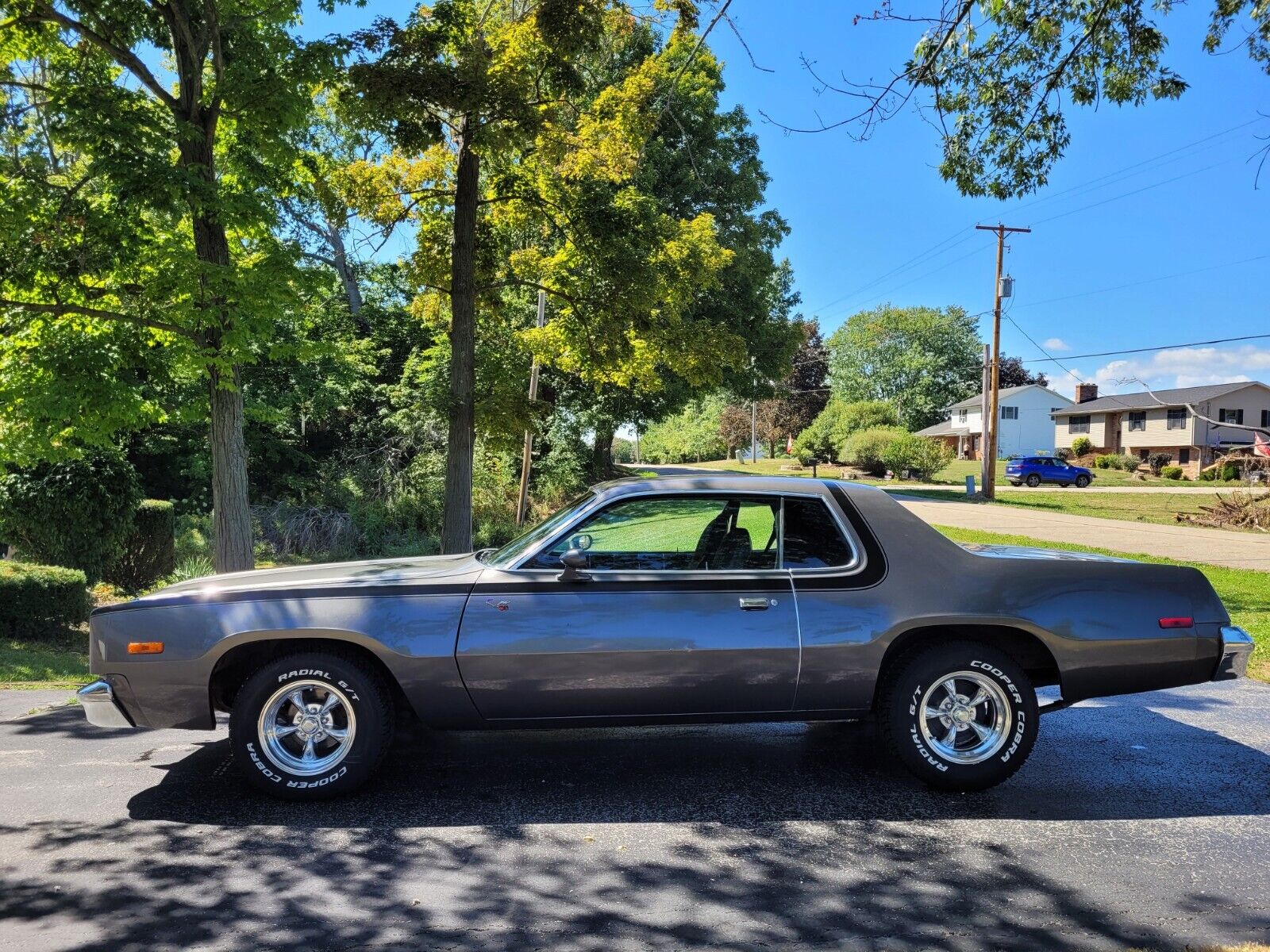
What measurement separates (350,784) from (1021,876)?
2.98 meters

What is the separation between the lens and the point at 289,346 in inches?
357

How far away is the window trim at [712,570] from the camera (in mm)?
4418

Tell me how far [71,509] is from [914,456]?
43.6m

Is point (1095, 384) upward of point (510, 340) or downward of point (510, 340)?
upward

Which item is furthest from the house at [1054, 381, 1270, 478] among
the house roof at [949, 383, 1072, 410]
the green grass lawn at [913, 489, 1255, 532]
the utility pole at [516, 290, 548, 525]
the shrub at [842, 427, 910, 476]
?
the utility pole at [516, 290, 548, 525]

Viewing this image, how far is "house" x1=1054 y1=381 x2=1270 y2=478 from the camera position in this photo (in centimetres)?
5588

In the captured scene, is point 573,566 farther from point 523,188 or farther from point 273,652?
point 523,188

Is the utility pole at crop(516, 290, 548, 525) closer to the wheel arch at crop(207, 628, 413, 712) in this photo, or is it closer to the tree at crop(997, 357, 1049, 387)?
the wheel arch at crop(207, 628, 413, 712)

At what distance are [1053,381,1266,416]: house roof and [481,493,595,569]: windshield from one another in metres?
57.9

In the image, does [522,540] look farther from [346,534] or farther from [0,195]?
[346,534]

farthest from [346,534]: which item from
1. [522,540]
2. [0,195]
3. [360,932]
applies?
[360,932]

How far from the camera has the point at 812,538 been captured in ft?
15.1

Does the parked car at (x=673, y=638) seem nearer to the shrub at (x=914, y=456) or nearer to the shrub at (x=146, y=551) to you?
the shrub at (x=146, y=551)

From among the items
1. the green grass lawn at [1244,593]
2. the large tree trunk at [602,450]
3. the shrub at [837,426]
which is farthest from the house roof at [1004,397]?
the green grass lawn at [1244,593]
